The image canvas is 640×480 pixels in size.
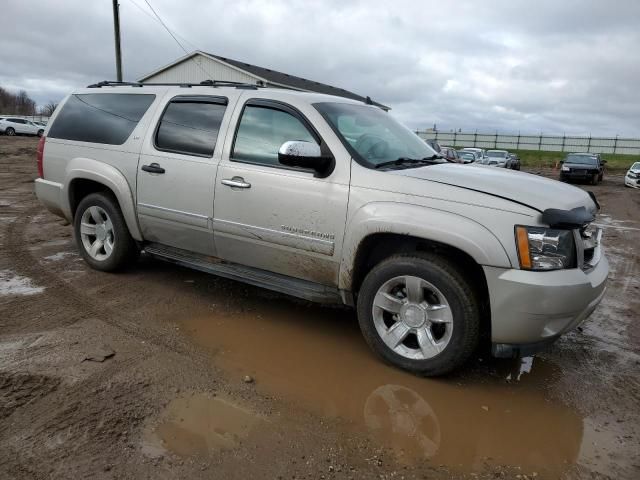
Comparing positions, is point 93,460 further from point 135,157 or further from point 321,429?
point 135,157

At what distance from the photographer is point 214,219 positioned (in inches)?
168

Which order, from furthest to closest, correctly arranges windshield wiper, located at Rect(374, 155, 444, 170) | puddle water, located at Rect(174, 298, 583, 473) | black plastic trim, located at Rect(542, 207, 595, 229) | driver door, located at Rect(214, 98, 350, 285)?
1. windshield wiper, located at Rect(374, 155, 444, 170)
2. driver door, located at Rect(214, 98, 350, 285)
3. black plastic trim, located at Rect(542, 207, 595, 229)
4. puddle water, located at Rect(174, 298, 583, 473)

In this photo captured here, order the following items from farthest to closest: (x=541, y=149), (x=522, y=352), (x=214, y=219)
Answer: (x=541, y=149) → (x=214, y=219) → (x=522, y=352)

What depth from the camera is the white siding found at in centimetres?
2815

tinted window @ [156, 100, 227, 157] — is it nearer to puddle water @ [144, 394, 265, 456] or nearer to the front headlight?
puddle water @ [144, 394, 265, 456]

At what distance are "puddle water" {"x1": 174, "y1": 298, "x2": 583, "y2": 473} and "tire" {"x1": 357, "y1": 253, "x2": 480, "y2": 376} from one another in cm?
16

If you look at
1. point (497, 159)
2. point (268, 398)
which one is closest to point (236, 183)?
point (268, 398)

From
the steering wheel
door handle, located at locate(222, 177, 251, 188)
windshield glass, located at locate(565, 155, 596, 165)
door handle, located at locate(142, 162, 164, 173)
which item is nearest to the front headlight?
the steering wheel

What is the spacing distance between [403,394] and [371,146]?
6.07 ft

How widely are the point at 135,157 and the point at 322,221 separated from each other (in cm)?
214

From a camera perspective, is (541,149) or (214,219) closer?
(214,219)

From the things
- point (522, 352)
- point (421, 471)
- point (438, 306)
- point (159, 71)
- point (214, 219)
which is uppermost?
point (159, 71)

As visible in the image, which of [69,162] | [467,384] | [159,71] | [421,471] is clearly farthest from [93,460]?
[159,71]

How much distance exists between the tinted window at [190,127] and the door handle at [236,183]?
35 centimetres
